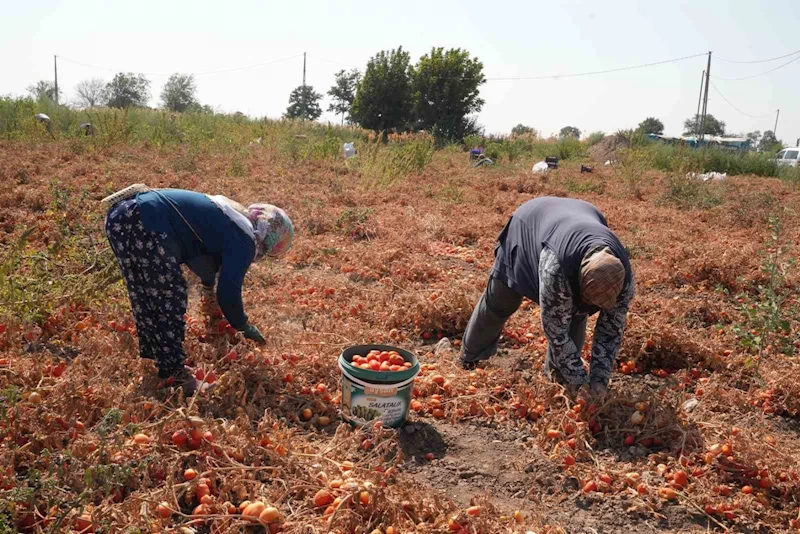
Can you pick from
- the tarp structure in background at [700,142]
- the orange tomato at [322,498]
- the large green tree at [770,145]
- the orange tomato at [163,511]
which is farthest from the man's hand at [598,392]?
the large green tree at [770,145]

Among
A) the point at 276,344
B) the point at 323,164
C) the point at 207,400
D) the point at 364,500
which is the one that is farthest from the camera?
the point at 323,164

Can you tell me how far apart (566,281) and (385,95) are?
102ft

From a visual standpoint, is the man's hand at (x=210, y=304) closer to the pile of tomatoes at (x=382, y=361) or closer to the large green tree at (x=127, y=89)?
the pile of tomatoes at (x=382, y=361)

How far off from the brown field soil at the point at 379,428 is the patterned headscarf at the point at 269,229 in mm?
671

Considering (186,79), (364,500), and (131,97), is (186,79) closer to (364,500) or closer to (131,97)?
(131,97)

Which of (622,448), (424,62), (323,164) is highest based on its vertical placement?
(424,62)

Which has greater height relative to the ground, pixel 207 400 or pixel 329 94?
pixel 329 94

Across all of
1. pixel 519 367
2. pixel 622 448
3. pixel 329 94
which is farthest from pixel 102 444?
pixel 329 94

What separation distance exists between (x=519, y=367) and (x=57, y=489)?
120 inches

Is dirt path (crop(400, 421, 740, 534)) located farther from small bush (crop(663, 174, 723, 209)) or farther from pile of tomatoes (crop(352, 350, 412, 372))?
small bush (crop(663, 174, 723, 209))

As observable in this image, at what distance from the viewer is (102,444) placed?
7.64 ft

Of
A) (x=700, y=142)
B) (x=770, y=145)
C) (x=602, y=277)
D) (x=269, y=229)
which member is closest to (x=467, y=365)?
(x=602, y=277)

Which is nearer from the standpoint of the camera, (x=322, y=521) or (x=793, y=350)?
(x=322, y=521)

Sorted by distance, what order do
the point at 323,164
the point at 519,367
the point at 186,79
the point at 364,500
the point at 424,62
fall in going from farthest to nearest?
the point at 186,79, the point at 424,62, the point at 323,164, the point at 519,367, the point at 364,500
